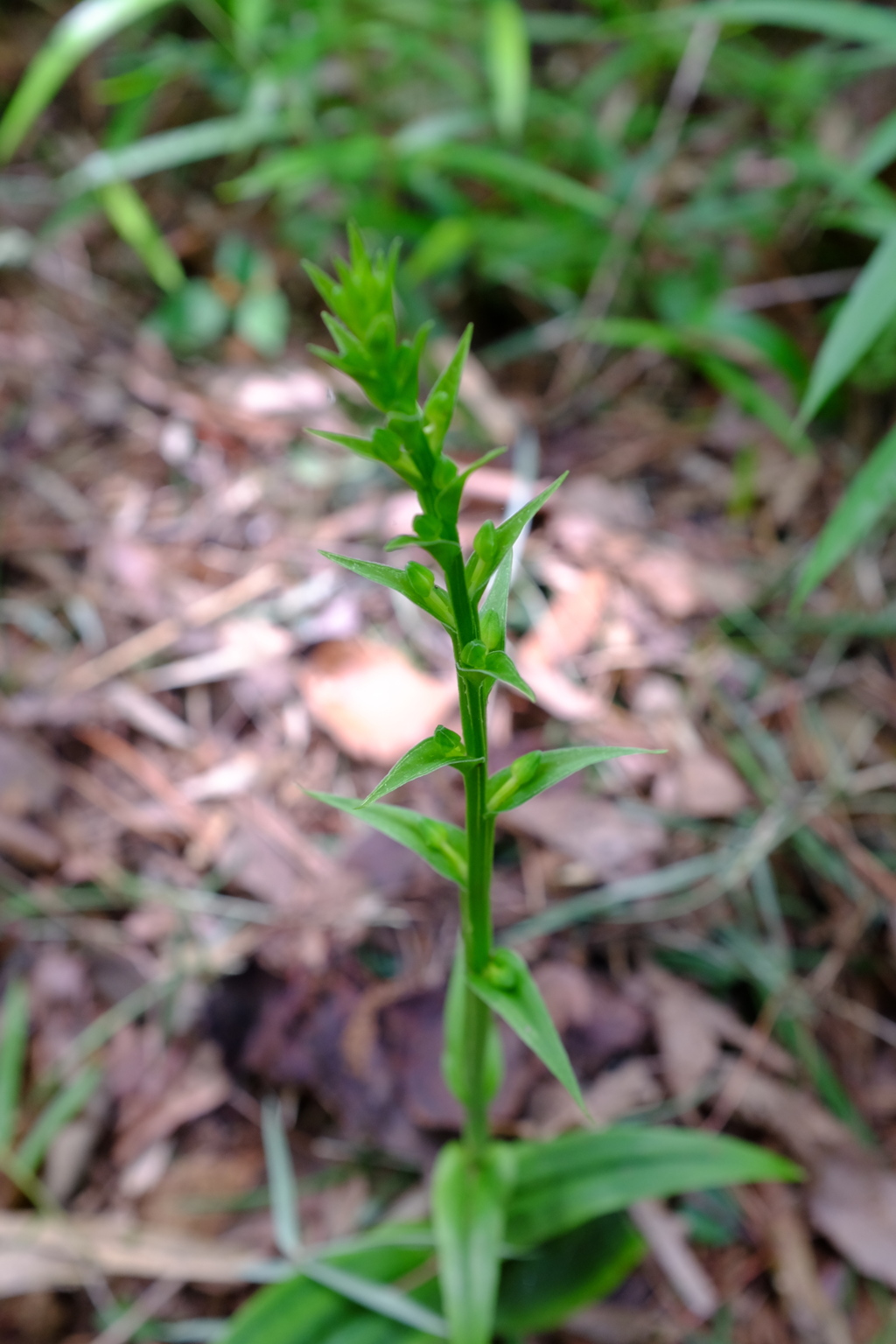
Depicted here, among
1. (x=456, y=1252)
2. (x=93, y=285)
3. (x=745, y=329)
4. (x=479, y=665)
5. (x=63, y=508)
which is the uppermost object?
(x=93, y=285)

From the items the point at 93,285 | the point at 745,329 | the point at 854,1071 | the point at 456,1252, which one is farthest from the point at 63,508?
the point at 854,1071

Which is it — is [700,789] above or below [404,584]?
above

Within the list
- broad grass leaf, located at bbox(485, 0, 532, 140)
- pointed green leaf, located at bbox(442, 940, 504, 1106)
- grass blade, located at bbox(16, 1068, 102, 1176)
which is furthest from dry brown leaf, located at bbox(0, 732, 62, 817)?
broad grass leaf, located at bbox(485, 0, 532, 140)

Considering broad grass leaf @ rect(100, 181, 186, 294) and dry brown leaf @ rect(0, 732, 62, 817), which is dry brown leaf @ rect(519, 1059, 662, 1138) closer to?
dry brown leaf @ rect(0, 732, 62, 817)

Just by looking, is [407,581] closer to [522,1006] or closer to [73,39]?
[522,1006]

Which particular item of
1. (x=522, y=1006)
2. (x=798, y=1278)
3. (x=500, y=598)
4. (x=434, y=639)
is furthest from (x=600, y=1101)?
(x=500, y=598)

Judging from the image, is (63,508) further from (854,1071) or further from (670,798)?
(854,1071)

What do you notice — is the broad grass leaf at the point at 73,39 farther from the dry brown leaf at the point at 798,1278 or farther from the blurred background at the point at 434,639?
the dry brown leaf at the point at 798,1278
